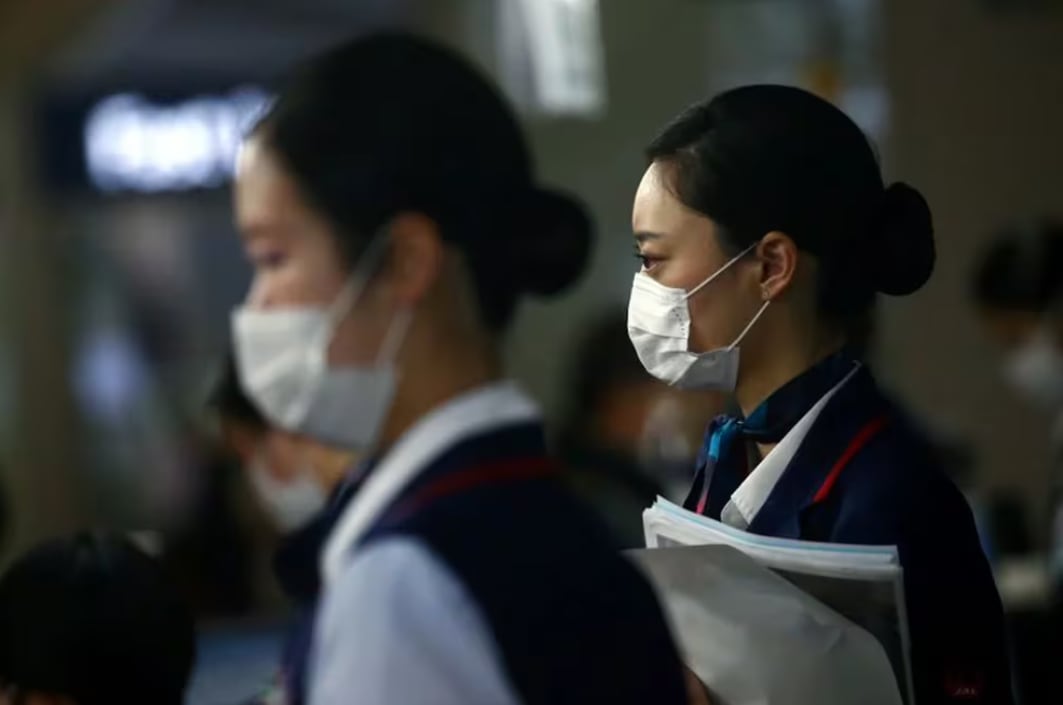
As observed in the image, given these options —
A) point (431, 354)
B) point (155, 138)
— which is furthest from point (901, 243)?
point (155, 138)

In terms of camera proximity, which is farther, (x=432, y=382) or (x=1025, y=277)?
(x=1025, y=277)

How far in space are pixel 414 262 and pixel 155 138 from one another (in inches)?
251

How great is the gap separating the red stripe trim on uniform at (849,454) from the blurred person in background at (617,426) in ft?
5.59

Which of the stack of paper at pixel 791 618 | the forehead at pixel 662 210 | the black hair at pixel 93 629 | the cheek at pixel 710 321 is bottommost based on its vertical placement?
the black hair at pixel 93 629

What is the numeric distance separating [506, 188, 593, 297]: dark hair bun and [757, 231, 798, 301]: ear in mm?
257

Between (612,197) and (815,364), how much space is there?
3.61 ft

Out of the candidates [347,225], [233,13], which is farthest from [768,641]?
[233,13]

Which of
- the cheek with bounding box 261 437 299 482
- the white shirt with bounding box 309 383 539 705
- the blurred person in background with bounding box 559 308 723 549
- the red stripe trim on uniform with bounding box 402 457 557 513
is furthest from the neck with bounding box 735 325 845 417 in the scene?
the blurred person in background with bounding box 559 308 723 549

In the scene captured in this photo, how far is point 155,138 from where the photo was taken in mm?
7391

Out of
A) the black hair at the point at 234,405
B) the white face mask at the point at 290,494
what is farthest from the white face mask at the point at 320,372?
the black hair at the point at 234,405

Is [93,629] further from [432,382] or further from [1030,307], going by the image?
[1030,307]

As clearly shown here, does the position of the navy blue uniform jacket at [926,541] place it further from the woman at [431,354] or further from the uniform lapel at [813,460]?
the woman at [431,354]

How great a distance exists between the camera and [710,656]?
1.45m

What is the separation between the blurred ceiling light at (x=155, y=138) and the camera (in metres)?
7.41
